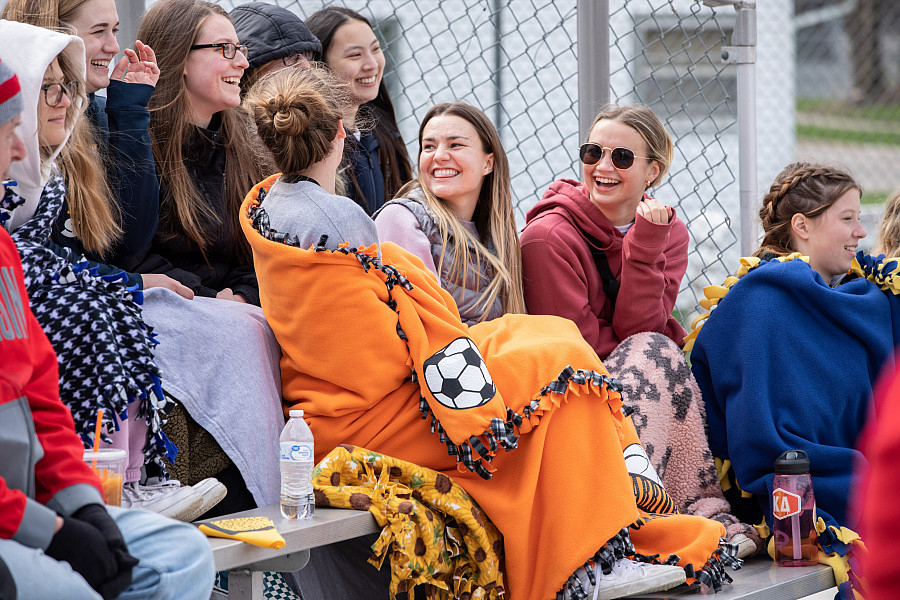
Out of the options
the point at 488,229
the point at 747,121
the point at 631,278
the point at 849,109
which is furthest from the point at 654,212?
the point at 849,109

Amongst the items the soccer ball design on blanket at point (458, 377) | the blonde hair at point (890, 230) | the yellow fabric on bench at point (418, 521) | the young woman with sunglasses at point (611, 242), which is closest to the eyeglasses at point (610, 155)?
the young woman with sunglasses at point (611, 242)

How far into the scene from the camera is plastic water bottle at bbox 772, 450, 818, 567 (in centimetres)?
304

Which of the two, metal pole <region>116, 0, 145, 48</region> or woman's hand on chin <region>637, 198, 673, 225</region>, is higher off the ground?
metal pole <region>116, 0, 145, 48</region>

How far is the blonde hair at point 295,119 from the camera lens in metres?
2.73

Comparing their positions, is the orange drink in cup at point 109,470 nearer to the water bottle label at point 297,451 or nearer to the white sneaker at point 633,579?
the water bottle label at point 297,451

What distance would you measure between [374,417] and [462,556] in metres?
0.41

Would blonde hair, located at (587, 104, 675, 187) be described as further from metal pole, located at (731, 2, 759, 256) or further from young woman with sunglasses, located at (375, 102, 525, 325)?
young woman with sunglasses, located at (375, 102, 525, 325)

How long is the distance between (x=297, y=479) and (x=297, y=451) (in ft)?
0.21

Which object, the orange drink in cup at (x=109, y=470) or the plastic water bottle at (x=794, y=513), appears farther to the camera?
the plastic water bottle at (x=794, y=513)

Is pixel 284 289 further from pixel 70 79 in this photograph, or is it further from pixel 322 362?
pixel 70 79

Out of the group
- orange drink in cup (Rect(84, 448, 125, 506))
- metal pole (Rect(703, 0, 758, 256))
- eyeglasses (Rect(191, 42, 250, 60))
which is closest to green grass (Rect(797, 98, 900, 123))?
metal pole (Rect(703, 0, 758, 256))

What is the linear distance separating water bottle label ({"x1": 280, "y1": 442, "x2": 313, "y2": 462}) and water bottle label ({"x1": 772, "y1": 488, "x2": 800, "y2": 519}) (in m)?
1.46

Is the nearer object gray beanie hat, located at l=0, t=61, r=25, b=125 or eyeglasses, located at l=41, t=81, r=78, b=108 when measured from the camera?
gray beanie hat, located at l=0, t=61, r=25, b=125

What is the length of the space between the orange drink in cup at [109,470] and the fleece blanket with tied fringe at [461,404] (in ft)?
2.14
